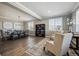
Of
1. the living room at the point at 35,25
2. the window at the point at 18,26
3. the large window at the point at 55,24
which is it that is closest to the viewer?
the living room at the point at 35,25

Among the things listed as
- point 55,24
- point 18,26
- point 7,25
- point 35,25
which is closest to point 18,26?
point 18,26

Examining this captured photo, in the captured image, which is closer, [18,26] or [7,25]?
[7,25]

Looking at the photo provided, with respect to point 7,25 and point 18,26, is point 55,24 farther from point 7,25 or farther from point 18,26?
point 7,25

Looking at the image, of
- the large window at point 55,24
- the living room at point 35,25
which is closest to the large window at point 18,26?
the living room at point 35,25

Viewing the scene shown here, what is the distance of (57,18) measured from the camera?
170 inches

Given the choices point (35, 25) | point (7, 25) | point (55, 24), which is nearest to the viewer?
point (7, 25)

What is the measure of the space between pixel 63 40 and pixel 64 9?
2.11 metres

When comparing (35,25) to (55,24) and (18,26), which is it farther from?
(55,24)

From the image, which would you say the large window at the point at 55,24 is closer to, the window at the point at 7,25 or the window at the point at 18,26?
the window at the point at 18,26

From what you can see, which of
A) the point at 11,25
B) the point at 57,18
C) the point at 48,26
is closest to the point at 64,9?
the point at 57,18

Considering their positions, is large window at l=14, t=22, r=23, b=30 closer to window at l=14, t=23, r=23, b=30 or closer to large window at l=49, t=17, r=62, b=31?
window at l=14, t=23, r=23, b=30

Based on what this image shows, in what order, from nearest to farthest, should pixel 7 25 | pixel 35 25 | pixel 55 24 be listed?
pixel 7 25 < pixel 55 24 < pixel 35 25

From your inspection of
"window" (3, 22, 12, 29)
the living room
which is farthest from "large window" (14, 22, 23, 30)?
"window" (3, 22, 12, 29)

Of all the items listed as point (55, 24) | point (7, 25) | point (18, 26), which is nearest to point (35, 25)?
point (18, 26)
